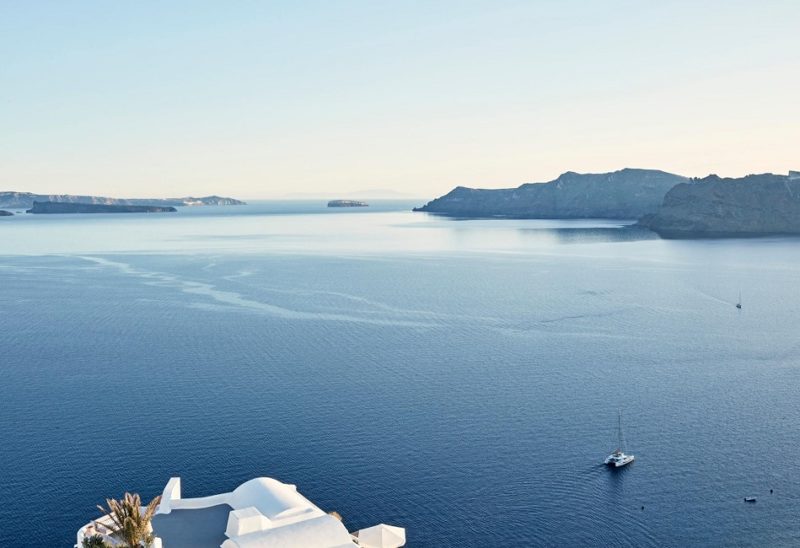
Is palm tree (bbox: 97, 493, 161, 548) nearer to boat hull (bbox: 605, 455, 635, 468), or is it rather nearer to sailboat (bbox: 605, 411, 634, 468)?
boat hull (bbox: 605, 455, 635, 468)

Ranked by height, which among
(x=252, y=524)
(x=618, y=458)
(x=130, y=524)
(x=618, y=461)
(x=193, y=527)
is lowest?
(x=193, y=527)

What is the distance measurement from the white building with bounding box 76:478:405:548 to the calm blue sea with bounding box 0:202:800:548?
5.01 meters

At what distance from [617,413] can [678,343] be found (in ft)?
131

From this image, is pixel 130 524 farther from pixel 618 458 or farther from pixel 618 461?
pixel 618 458

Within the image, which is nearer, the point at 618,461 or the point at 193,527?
the point at 193,527

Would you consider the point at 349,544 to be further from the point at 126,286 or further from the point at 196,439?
the point at 126,286

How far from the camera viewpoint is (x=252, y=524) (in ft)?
186

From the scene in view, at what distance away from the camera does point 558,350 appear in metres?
118

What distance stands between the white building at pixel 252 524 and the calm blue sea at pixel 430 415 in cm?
501

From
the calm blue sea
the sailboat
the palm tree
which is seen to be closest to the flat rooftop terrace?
the palm tree

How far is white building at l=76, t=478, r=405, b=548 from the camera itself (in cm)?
5603

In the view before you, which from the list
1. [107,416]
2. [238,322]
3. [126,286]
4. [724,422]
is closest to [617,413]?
[724,422]

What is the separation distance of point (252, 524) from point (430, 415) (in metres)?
34.2

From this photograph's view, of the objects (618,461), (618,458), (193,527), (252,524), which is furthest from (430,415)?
(193,527)
